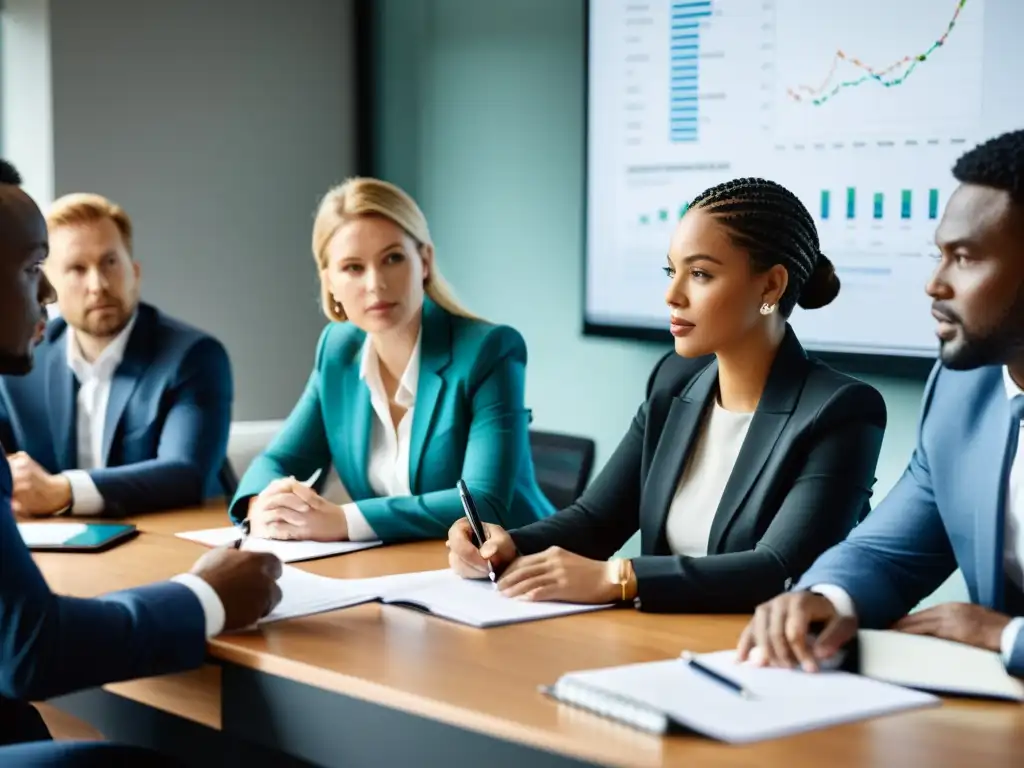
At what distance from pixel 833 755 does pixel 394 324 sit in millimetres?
1823

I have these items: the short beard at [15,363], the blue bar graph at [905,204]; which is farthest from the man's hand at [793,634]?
the blue bar graph at [905,204]

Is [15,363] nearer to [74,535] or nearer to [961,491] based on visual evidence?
[74,535]

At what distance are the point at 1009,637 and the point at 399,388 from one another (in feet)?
5.60

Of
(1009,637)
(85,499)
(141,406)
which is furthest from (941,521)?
(141,406)

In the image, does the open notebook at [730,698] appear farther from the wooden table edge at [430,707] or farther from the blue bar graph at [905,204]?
the blue bar graph at [905,204]

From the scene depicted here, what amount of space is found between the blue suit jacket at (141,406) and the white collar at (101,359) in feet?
0.05

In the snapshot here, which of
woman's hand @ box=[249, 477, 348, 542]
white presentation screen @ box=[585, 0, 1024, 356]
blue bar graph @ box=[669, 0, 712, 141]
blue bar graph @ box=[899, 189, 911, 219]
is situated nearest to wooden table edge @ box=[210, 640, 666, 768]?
woman's hand @ box=[249, 477, 348, 542]

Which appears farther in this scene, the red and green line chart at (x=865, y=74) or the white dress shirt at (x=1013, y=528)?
the red and green line chart at (x=865, y=74)

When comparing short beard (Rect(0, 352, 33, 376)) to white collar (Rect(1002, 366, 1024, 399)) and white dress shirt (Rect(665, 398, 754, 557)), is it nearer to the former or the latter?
white dress shirt (Rect(665, 398, 754, 557))

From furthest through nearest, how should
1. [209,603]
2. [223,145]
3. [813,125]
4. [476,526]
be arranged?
1. [223,145]
2. [813,125]
3. [476,526]
4. [209,603]

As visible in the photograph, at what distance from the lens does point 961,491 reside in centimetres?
212

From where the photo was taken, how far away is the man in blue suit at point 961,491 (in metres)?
1.92

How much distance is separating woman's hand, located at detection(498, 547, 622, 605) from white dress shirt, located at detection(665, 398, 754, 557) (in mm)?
331

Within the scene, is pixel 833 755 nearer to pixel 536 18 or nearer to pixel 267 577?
pixel 267 577
